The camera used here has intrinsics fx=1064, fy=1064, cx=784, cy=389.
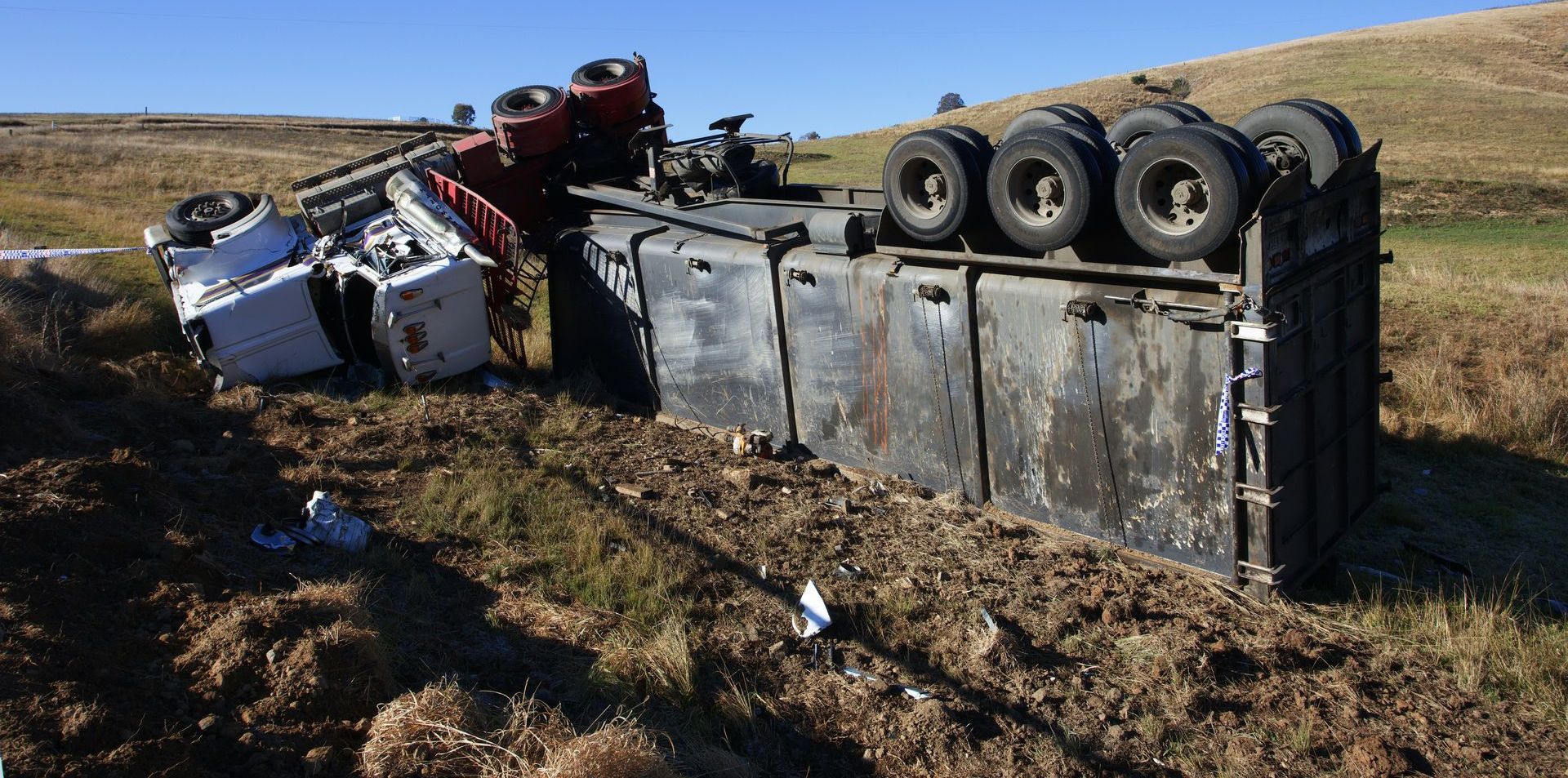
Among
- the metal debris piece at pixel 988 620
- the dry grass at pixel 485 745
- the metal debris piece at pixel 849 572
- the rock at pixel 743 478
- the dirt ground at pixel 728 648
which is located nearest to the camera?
the dry grass at pixel 485 745

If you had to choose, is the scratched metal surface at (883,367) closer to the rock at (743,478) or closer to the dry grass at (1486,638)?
the rock at (743,478)

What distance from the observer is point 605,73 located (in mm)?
10617

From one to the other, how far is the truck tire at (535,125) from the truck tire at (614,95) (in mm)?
222

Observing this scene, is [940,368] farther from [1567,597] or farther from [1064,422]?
[1567,597]

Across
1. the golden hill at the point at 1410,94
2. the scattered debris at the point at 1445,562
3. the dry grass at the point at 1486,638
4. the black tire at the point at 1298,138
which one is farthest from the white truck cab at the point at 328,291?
the golden hill at the point at 1410,94

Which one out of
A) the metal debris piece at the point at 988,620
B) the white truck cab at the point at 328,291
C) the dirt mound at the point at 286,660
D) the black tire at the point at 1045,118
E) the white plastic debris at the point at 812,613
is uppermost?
the black tire at the point at 1045,118

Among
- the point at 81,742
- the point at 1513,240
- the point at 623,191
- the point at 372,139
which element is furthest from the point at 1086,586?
the point at 372,139

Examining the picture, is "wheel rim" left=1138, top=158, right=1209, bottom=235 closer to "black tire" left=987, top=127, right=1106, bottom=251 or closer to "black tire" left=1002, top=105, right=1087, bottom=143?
"black tire" left=987, top=127, right=1106, bottom=251

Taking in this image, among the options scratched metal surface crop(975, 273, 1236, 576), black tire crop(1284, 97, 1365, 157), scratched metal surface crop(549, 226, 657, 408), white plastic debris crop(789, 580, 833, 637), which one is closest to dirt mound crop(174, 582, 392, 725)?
white plastic debris crop(789, 580, 833, 637)

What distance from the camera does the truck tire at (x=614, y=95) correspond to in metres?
10.1

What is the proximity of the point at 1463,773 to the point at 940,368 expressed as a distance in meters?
3.20

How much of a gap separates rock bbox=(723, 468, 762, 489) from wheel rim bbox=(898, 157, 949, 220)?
2139mm

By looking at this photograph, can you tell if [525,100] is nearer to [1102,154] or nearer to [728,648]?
[1102,154]

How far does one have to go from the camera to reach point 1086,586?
5.57 metres
